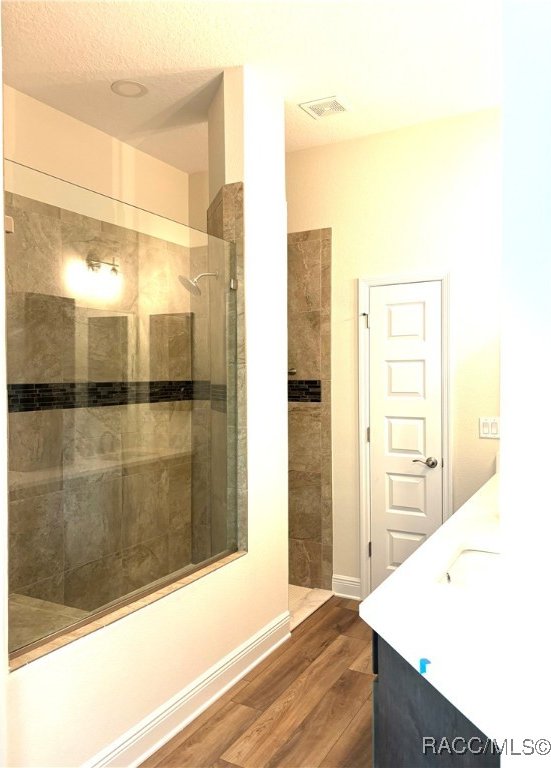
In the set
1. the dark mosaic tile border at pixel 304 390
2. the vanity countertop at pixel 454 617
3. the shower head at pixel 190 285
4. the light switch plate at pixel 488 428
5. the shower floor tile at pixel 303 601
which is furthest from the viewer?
the dark mosaic tile border at pixel 304 390

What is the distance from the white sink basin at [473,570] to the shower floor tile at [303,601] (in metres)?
1.59

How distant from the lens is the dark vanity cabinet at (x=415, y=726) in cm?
116

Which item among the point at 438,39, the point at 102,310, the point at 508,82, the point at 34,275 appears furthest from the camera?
the point at 438,39

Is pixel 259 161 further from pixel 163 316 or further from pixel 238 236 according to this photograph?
pixel 163 316

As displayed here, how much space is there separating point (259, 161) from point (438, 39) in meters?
0.97

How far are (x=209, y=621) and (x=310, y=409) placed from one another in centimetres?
166

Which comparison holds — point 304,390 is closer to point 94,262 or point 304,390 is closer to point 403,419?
point 403,419

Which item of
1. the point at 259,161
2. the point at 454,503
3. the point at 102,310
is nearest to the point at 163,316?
the point at 102,310

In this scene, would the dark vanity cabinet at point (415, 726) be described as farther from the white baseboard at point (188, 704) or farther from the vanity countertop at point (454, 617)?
the white baseboard at point (188, 704)

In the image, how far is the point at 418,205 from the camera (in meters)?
3.43

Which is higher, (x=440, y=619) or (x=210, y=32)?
(x=210, y=32)

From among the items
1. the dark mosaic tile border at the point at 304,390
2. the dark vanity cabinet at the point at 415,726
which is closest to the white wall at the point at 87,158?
the dark mosaic tile border at the point at 304,390

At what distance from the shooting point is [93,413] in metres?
2.31

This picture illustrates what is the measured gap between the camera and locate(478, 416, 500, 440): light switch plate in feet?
10.7
